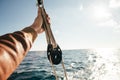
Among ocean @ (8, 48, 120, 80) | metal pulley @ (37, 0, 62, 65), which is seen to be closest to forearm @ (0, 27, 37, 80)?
metal pulley @ (37, 0, 62, 65)

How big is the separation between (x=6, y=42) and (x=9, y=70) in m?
0.14

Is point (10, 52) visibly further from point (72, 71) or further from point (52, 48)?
point (72, 71)

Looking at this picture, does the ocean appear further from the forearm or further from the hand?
the forearm

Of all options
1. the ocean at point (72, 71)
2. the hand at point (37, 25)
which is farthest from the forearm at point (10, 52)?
the ocean at point (72, 71)

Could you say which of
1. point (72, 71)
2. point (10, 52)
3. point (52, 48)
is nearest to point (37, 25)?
point (52, 48)

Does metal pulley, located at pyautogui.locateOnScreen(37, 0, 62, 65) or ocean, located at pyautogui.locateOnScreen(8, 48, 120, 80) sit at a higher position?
metal pulley, located at pyautogui.locateOnScreen(37, 0, 62, 65)

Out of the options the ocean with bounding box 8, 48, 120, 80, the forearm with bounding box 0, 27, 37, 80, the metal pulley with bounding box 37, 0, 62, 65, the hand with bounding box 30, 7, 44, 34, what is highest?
the hand with bounding box 30, 7, 44, 34

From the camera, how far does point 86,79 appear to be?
19219 mm

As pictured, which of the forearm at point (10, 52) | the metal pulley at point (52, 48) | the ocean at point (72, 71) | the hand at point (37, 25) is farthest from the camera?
the ocean at point (72, 71)

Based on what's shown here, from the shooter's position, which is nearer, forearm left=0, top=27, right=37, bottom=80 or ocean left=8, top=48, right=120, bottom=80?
forearm left=0, top=27, right=37, bottom=80

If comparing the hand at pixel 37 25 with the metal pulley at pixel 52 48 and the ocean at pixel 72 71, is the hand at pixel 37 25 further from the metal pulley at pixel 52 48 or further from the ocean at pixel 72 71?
the ocean at pixel 72 71

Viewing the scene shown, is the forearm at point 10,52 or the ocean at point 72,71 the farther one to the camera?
the ocean at point 72,71

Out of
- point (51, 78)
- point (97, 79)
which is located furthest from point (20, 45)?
point (97, 79)

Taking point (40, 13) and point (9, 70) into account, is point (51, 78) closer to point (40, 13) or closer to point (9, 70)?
point (40, 13)
